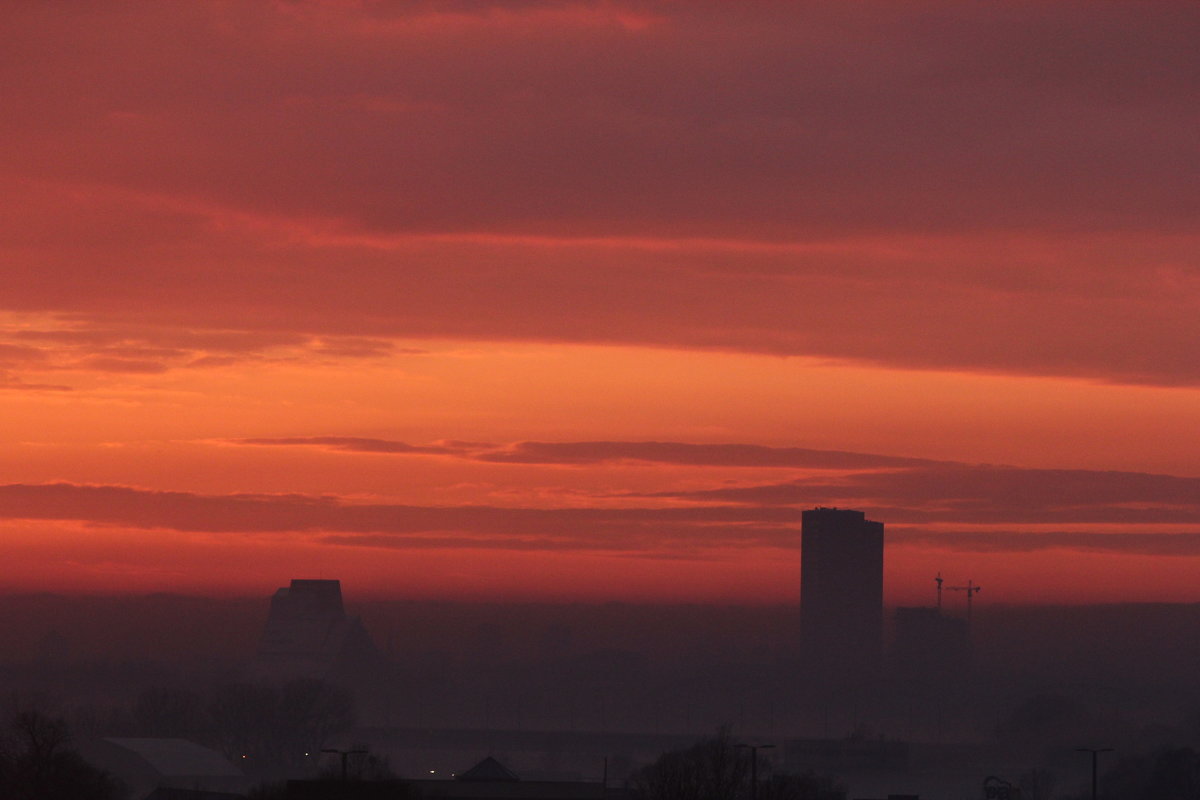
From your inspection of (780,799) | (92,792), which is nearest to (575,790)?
(780,799)

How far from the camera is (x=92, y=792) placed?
13338cm

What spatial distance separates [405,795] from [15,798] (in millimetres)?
25962

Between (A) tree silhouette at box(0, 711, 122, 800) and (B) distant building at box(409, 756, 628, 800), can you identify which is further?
(B) distant building at box(409, 756, 628, 800)

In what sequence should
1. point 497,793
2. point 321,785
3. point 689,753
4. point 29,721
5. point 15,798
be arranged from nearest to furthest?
point 321,785, point 15,798, point 29,721, point 497,793, point 689,753

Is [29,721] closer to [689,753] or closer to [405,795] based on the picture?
[405,795]

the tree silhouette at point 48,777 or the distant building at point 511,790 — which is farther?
the distant building at point 511,790

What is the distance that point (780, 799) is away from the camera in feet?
465

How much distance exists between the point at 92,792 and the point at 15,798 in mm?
6335

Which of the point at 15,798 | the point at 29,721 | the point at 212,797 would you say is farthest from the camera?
the point at 212,797

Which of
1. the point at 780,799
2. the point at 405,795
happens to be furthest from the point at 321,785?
the point at 780,799

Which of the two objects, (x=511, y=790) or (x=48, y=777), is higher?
(x=511, y=790)

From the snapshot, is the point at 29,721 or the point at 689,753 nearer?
the point at 29,721

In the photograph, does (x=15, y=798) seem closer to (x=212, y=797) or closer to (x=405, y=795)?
(x=405, y=795)

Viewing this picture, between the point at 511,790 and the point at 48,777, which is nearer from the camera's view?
the point at 48,777
